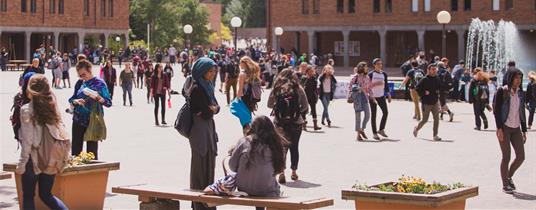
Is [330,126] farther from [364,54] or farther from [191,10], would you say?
[191,10]

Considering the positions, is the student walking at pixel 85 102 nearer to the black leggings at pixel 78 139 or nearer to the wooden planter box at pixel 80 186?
the black leggings at pixel 78 139

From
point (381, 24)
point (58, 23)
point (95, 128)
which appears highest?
point (58, 23)

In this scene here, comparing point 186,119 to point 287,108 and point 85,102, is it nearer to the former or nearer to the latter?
point 85,102

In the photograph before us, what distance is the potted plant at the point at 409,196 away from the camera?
10.4 m

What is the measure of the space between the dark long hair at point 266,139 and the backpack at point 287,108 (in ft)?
16.5

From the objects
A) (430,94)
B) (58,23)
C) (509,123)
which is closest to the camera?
(509,123)

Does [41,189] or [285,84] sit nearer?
[41,189]

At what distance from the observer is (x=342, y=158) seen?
63.4 ft

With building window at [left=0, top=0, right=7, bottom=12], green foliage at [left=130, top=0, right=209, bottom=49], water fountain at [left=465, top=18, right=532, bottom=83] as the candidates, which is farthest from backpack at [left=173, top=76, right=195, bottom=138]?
green foliage at [left=130, top=0, right=209, bottom=49]

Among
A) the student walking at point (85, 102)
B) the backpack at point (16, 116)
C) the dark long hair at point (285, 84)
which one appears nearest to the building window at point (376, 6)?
the dark long hair at point (285, 84)

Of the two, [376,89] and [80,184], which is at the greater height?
[376,89]

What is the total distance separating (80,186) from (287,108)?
14.0ft

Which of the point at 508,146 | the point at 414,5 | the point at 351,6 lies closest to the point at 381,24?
the point at 414,5

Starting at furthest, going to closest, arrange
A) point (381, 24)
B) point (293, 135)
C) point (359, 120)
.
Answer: point (381, 24), point (359, 120), point (293, 135)
